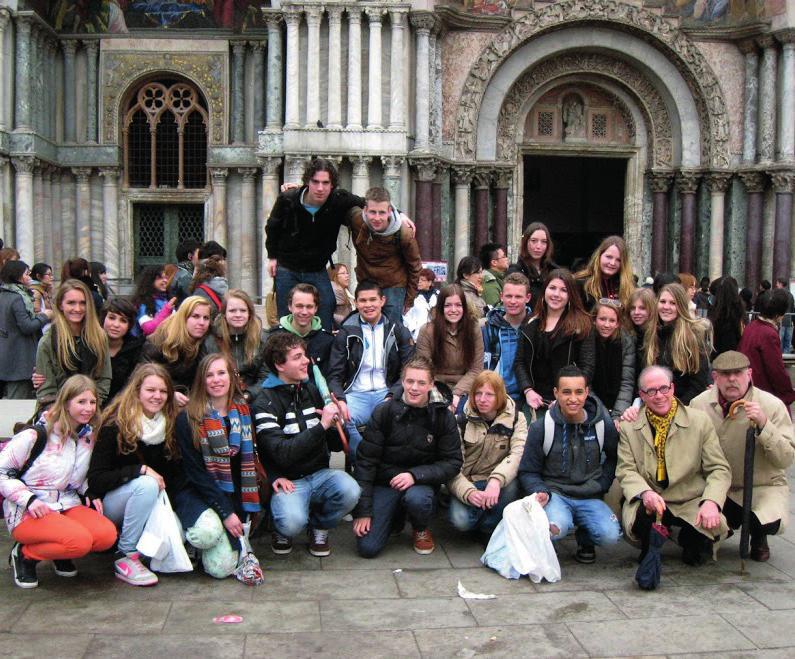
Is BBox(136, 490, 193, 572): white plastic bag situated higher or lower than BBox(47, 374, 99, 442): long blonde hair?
lower

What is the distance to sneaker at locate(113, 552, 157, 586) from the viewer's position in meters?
6.26

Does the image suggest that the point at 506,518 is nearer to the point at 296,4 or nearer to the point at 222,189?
the point at 296,4

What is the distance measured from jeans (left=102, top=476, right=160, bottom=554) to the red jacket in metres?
5.64

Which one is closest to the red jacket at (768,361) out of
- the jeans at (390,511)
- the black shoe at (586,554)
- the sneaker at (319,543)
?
the black shoe at (586,554)

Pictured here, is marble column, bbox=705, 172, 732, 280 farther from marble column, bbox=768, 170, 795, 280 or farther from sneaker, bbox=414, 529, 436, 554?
sneaker, bbox=414, 529, 436, 554

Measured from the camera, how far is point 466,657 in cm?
518

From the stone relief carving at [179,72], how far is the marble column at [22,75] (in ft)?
5.12

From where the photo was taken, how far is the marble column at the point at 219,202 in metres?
18.5

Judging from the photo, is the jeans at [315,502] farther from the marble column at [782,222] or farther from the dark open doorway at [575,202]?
the dark open doorway at [575,202]

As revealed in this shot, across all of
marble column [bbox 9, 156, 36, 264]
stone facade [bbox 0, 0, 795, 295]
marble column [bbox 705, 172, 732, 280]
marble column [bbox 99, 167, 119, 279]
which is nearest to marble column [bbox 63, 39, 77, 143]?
stone facade [bbox 0, 0, 795, 295]

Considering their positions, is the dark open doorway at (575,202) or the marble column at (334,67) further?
the dark open doorway at (575,202)

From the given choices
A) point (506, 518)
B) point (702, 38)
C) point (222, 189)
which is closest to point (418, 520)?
point (506, 518)

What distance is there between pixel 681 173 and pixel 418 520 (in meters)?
13.1

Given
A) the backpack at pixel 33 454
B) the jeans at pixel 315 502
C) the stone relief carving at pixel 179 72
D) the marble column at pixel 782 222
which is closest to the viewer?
the backpack at pixel 33 454
